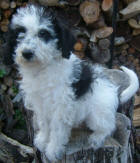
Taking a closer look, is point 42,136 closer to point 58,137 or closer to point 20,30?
point 58,137

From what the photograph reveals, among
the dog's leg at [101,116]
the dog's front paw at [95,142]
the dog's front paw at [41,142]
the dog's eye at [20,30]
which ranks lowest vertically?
the dog's front paw at [41,142]

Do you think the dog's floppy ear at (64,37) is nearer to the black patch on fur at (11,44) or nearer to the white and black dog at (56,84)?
the white and black dog at (56,84)

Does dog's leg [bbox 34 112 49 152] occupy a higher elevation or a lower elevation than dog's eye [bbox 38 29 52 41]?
lower

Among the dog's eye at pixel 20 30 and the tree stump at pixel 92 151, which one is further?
the tree stump at pixel 92 151

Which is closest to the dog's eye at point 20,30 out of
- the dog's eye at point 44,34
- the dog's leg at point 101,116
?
the dog's eye at point 44,34

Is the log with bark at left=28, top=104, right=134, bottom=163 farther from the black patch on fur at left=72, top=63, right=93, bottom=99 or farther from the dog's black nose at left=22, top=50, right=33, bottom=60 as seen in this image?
the dog's black nose at left=22, top=50, right=33, bottom=60

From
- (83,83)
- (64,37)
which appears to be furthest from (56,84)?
(64,37)

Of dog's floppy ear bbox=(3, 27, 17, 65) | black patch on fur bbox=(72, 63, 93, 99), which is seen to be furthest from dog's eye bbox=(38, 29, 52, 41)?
black patch on fur bbox=(72, 63, 93, 99)
